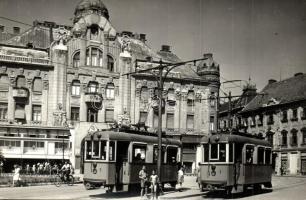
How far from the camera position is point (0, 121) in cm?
4216

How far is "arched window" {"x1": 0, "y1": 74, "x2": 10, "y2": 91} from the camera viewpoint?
141 feet

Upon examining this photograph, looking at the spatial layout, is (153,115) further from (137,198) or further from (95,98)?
(137,198)

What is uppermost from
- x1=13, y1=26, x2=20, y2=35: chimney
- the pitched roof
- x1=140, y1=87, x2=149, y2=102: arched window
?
x1=13, y1=26, x2=20, y2=35: chimney

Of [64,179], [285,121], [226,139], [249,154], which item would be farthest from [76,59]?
[226,139]

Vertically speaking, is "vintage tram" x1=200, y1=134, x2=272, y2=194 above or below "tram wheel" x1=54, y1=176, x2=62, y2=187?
above

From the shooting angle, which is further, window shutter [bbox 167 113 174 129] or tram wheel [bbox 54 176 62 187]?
window shutter [bbox 167 113 174 129]

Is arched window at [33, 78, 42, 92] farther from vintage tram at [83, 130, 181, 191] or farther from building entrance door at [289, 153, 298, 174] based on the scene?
building entrance door at [289, 153, 298, 174]

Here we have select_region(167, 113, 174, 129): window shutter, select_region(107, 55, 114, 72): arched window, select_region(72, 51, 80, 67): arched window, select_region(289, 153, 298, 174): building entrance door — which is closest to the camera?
select_region(72, 51, 80, 67): arched window

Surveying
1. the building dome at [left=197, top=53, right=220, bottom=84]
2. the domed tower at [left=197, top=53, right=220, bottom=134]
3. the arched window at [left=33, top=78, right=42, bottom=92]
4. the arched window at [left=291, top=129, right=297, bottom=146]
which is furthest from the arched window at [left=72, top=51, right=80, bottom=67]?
the arched window at [left=291, top=129, right=297, bottom=146]

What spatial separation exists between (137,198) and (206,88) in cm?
3223

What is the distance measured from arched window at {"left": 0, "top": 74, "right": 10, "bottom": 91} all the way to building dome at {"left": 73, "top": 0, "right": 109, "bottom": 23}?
31.7 feet

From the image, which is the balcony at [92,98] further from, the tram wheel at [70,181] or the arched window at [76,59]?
the tram wheel at [70,181]

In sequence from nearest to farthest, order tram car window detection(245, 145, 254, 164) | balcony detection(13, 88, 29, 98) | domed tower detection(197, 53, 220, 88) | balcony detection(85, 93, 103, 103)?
1. tram car window detection(245, 145, 254, 164)
2. balcony detection(13, 88, 29, 98)
3. balcony detection(85, 93, 103, 103)
4. domed tower detection(197, 53, 220, 88)

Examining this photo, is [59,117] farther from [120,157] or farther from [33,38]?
[120,157]
